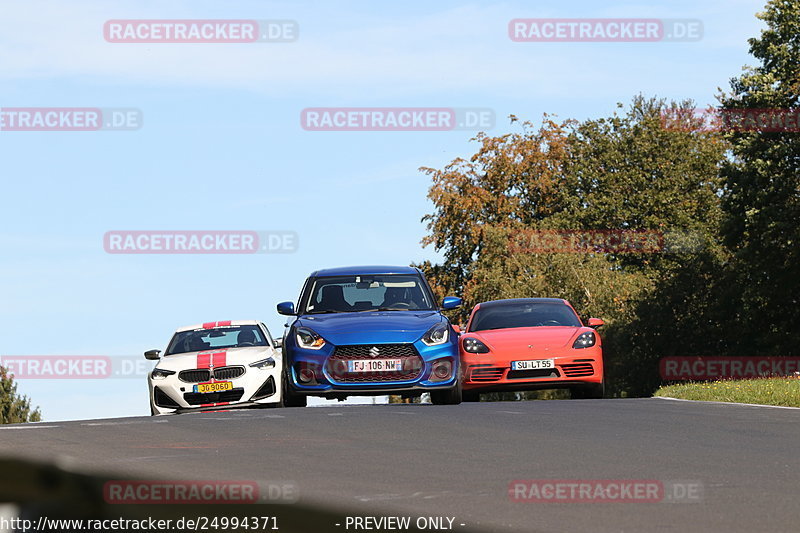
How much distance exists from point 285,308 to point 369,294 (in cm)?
126

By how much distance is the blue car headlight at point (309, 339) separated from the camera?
57.8 ft

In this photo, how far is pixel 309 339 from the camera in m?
17.7

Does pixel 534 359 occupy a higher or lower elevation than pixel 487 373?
higher

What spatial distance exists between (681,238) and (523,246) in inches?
372

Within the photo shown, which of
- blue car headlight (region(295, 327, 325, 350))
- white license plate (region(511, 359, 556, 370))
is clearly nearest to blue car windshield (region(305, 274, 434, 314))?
blue car headlight (region(295, 327, 325, 350))

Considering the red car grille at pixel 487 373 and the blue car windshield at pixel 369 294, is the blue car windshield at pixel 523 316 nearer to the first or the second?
the red car grille at pixel 487 373

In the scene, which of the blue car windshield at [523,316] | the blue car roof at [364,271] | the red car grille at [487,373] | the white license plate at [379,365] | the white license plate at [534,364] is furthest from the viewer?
the blue car windshield at [523,316]

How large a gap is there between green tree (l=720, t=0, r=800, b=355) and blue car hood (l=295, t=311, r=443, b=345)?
2950cm

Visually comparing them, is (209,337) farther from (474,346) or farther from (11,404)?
(11,404)

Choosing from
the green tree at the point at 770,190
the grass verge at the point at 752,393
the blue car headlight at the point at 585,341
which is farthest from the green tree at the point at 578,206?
the blue car headlight at the point at 585,341

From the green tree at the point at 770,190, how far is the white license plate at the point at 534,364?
86.1 feet

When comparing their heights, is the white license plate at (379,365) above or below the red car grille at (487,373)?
above

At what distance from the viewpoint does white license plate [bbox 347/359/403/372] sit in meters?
17.4

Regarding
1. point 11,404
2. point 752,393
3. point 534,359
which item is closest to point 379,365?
point 534,359
